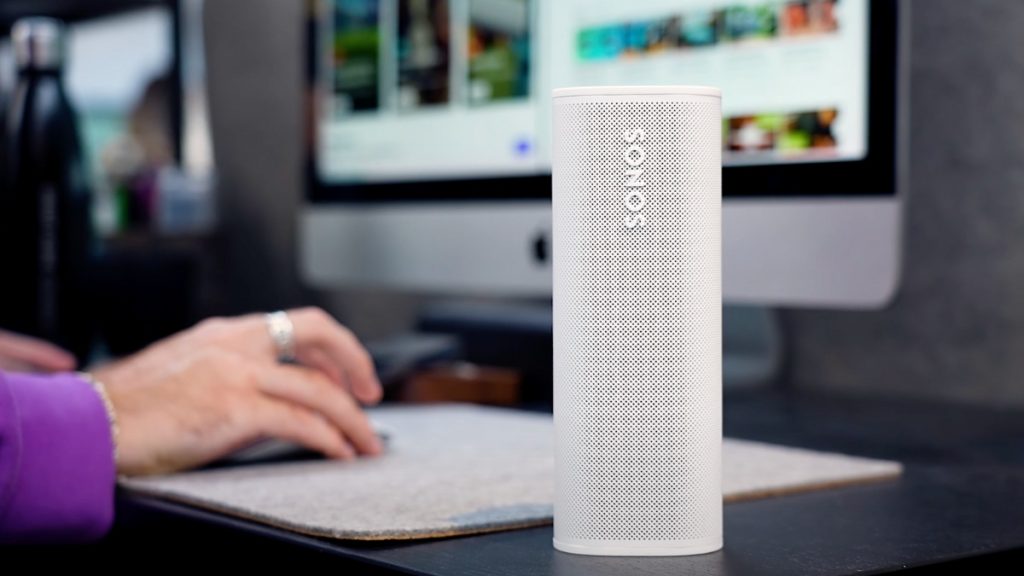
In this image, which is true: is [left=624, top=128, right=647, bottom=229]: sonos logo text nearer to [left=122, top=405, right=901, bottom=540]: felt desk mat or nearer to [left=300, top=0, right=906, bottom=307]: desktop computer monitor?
[left=122, top=405, right=901, bottom=540]: felt desk mat

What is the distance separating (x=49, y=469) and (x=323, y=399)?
152mm

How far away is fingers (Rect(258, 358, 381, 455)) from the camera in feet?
2.30

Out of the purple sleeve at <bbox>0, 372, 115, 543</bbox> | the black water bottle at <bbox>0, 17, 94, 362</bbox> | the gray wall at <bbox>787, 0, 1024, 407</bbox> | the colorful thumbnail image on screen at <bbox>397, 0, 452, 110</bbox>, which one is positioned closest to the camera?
the purple sleeve at <bbox>0, 372, 115, 543</bbox>

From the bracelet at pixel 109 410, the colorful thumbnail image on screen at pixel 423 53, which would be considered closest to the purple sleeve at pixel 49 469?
the bracelet at pixel 109 410

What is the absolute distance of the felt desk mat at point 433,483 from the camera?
52 centimetres

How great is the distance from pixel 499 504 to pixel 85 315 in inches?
39.2

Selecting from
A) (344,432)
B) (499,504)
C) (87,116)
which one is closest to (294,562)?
(499,504)

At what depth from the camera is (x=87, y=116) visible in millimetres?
2324

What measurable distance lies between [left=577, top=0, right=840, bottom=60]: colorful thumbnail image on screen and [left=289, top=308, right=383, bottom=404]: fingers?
29 centimetres

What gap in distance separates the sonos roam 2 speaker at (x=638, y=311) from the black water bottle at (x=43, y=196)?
2.80 feet

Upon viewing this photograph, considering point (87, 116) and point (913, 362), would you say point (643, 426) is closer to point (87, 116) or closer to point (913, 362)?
point (913, 362)

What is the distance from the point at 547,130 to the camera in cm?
98

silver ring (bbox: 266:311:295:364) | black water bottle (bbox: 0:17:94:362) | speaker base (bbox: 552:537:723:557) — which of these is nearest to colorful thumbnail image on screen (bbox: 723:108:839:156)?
silver ring (bbox: 266:311:295:364)

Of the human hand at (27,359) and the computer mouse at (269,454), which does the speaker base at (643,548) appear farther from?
the human hand at (27,359)
